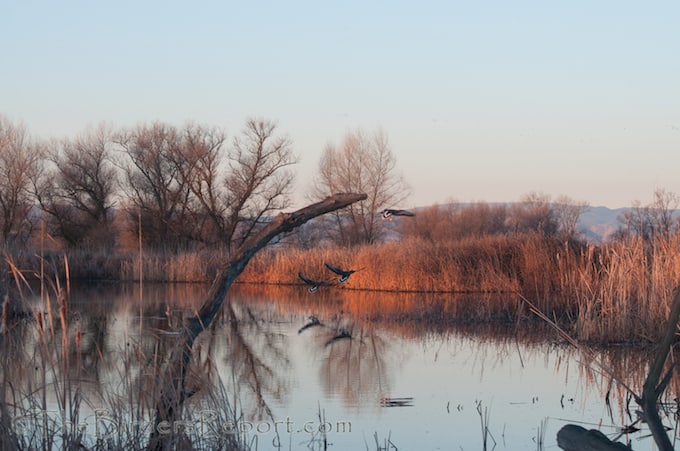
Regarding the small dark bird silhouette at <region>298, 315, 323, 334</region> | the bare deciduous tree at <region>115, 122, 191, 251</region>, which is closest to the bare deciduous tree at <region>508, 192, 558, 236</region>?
the bare deciduous tree at <region>115, 122, 191, 251</region>

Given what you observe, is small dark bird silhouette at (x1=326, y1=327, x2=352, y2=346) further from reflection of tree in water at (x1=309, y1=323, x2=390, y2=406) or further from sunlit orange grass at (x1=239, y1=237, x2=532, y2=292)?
sunlit orange grass at (x1=239, y1=237, x2=532, y2=292)

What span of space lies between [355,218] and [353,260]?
2018 cm

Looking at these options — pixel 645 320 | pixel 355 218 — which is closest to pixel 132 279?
pixel 355 218

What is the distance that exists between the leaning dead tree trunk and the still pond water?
7.1 inches

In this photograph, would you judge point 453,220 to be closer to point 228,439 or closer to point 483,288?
point 483,288

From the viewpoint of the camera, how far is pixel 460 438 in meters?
6.47

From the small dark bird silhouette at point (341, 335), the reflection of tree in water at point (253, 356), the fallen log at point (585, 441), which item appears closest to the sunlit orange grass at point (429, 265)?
the reflection of tree in water at point (253, 356)

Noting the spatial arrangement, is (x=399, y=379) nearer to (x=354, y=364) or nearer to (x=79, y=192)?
(x=354, y=364)

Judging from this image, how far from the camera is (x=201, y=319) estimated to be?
5.02 meters

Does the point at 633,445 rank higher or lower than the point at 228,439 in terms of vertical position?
lower

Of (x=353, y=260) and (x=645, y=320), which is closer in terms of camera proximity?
(x=645, y=320)

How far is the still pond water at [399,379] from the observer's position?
6.48m

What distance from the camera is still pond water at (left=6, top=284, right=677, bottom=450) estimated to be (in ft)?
21.3

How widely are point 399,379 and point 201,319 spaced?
4498mm
